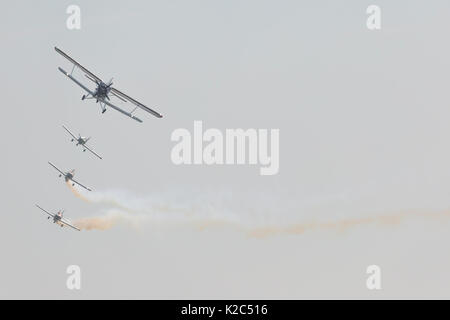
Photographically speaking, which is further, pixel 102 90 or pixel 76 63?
pixel 76 63

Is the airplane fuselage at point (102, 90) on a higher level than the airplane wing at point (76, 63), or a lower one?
lower

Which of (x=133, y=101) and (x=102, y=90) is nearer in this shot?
(x=102, y=90)

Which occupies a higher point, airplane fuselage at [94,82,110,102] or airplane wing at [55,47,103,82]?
airplane wing at [55,47,103,82]

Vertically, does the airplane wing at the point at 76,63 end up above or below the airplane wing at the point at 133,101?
above

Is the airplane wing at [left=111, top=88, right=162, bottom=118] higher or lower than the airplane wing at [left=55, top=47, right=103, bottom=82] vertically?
lower

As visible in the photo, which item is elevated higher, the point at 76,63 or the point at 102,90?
the point at 76,63
